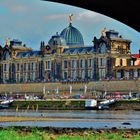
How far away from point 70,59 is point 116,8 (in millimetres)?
104701

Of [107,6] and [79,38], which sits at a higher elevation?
[79,38]

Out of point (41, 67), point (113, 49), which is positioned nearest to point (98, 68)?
point (113, 49)

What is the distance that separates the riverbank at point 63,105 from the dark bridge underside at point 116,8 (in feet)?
213

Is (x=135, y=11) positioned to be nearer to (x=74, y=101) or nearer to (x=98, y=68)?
Result: (x=74, y=101)

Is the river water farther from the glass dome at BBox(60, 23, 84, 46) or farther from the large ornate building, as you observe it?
the glass dome at BBox(60, 23, 84, 46)

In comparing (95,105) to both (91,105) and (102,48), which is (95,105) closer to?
(91,105)

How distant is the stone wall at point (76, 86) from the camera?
105 meters

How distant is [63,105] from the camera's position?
8844 centimetres

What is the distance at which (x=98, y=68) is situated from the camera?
115 metres

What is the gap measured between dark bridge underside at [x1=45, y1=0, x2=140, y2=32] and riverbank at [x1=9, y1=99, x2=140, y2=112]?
6489 centimetres

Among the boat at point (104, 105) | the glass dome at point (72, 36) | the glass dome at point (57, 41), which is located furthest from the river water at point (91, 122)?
the glass dome at point (72, 36)

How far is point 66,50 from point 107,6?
108 metres

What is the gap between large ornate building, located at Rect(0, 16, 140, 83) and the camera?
112 metres

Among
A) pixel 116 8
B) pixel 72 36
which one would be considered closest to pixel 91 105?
pixel 72 36
